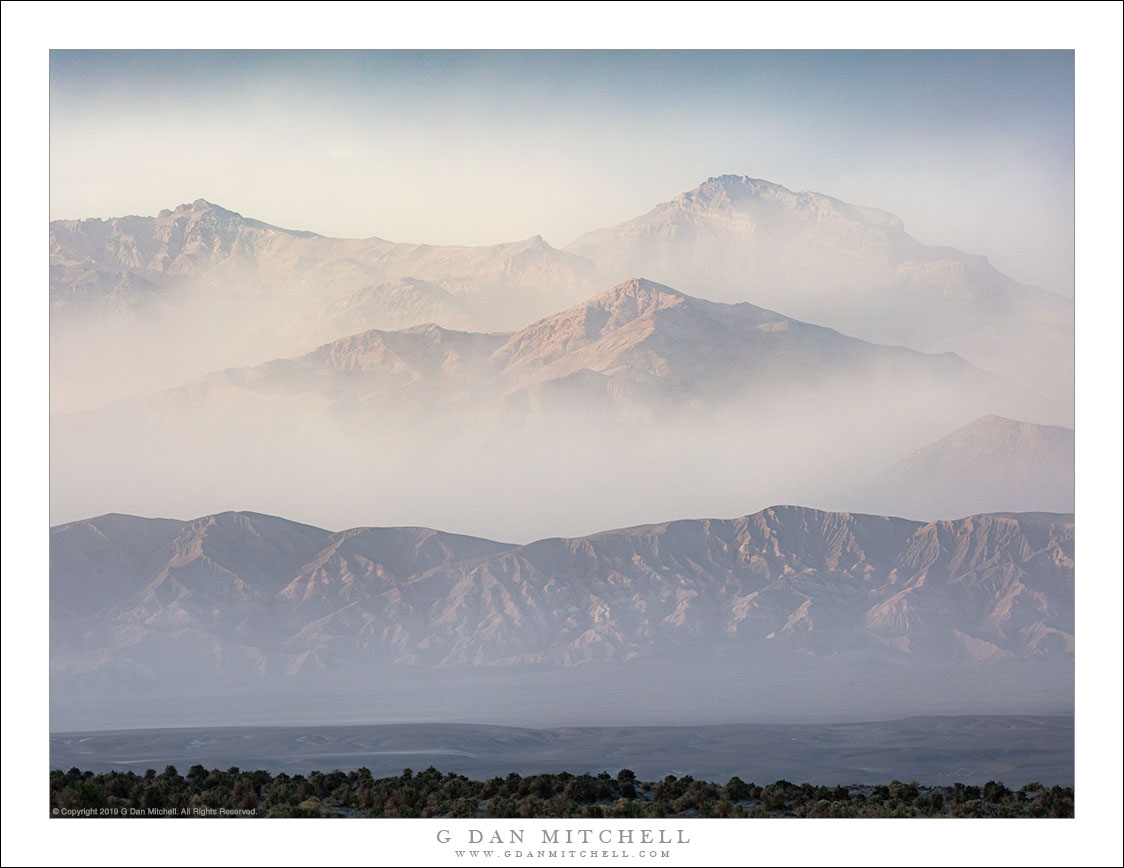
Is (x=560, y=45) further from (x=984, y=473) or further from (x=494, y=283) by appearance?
(x=984, y=473)

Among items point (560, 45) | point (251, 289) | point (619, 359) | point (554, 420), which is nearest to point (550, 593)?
point (554, 420)

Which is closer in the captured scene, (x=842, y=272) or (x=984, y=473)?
(x=984, y=473)

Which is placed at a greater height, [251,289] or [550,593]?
[251,289]

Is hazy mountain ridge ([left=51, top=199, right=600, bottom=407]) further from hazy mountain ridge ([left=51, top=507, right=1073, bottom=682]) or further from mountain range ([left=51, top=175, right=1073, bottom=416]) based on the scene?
hazy mountain ridge ([left=51, top=507, right=1073, bottom=682])

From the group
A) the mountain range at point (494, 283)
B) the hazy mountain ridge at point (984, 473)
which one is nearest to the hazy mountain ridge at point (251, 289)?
the mountain range at point (494, 283)

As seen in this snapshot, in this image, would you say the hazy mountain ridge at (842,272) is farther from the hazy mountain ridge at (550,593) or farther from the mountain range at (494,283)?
the hazy mountain ridge at (550,593)

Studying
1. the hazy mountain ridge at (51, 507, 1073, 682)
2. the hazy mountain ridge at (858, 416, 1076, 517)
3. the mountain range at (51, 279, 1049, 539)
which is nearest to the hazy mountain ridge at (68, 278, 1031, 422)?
the mountain range at (51, 279, 1049, 539)
